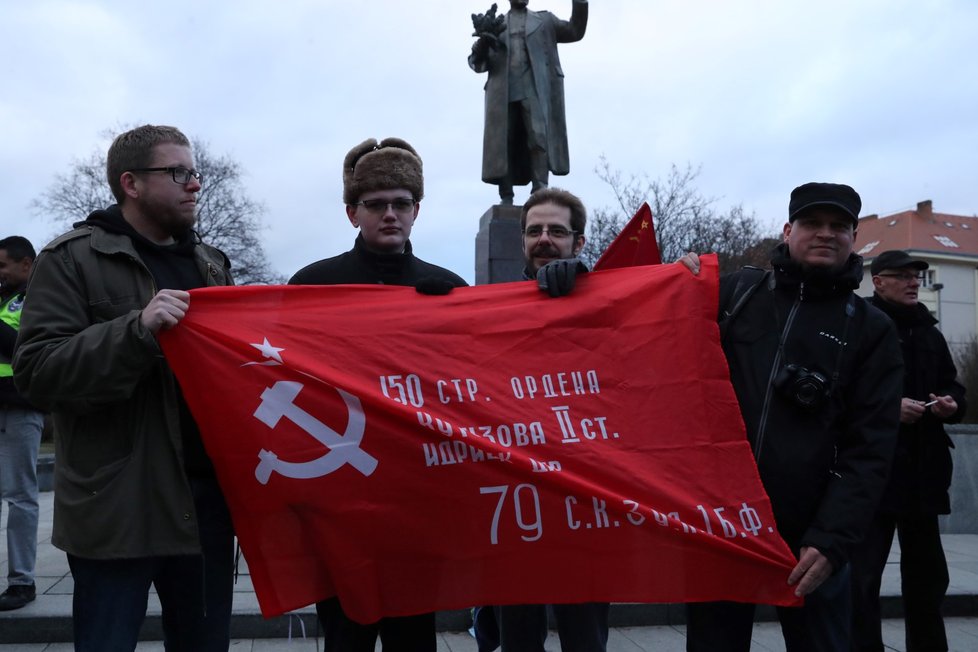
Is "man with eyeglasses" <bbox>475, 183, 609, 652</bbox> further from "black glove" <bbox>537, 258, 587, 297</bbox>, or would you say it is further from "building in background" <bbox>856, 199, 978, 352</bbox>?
"building in background" <bbox>856, 199, 978, 352</bbox>

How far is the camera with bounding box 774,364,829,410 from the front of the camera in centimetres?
279

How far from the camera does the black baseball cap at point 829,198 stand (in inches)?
116

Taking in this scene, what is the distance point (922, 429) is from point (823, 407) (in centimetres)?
226

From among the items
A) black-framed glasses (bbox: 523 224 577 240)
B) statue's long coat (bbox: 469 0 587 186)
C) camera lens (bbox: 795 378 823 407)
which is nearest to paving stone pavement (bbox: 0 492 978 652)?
black-framed glasses (bbox: 523 224 577 240)

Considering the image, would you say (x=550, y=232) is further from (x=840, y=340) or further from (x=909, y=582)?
(x=909, y=582)

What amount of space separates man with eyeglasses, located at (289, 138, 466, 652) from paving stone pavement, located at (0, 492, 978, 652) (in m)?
1.90

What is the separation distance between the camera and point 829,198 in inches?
117

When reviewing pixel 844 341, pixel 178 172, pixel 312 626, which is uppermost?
pixel 178 172

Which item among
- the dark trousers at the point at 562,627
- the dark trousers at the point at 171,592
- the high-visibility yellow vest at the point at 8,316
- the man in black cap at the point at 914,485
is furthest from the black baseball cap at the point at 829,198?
the high-visibility yellow vest at the point at 8,316

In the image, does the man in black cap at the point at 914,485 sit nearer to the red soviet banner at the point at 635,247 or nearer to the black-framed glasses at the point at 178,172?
the red soviet banner at the point at 635,247

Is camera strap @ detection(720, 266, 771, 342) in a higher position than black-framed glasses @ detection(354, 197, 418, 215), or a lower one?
lower

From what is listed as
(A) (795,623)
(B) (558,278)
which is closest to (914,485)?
(A) (795,623)

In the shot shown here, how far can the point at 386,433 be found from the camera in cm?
288

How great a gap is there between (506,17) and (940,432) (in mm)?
7091
